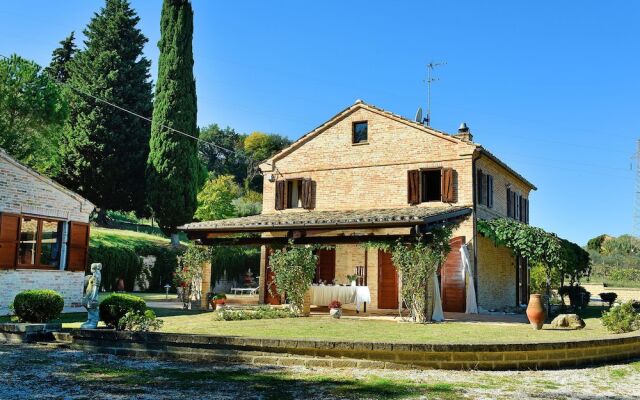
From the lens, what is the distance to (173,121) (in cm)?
3225

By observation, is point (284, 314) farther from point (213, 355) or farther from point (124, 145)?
point (124, 145)

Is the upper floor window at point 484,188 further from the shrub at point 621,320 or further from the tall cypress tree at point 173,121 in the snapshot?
the tall cypress tree at point 173,121

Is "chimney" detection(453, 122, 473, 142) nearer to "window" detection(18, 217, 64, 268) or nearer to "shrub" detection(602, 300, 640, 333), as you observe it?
"shrub" detection(602, 300, 640, 333)

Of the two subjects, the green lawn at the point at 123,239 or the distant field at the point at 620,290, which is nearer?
the distant field at the point at 620,290

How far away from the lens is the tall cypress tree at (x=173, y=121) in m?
32.4

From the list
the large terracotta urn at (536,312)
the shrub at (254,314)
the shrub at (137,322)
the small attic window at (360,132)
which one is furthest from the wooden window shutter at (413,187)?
the shrub at (137,322)

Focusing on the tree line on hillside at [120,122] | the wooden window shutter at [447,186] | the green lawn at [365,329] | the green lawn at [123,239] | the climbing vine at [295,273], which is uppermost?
the tree line on hillside at [120,122]

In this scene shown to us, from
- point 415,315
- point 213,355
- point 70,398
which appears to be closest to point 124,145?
point 415,315

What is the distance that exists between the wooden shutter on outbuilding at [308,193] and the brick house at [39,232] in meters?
7.50

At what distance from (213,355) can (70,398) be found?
9.74 feet

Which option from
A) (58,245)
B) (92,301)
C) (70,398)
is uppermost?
(58,245)

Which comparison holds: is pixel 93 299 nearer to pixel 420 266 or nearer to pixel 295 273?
pixel 295 273

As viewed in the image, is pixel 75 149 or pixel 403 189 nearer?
pixel 403 189

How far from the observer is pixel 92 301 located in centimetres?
1045
